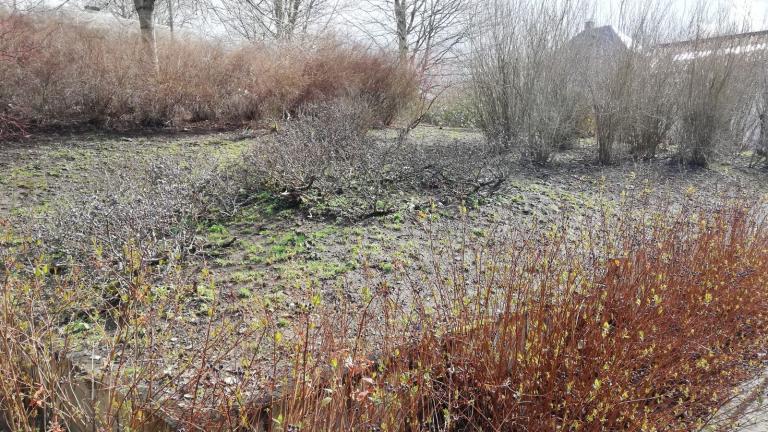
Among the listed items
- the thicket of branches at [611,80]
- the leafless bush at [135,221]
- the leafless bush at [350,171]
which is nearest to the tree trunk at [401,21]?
the thicket of branches at [611,80]

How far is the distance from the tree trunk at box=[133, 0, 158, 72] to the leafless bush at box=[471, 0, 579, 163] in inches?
184

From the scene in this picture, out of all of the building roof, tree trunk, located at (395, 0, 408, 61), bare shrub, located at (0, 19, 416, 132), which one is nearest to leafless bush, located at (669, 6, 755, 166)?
the building roof

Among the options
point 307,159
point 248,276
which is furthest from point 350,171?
point 248,276

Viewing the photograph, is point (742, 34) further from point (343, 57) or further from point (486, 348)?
point (486, 348)

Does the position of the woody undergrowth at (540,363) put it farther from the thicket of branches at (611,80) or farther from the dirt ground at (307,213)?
the thicket of branches at (611,80)

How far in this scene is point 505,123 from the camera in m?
7.25

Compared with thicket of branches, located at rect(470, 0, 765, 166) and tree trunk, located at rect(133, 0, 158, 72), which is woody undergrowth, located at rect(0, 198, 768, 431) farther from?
tree trunk, located at rect(133, 0, 158, 72)

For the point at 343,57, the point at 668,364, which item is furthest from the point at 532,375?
the point at 343,57

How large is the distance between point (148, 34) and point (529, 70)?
21.1 ft

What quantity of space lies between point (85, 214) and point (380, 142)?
4.25 m

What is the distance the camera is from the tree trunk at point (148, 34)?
8039mm

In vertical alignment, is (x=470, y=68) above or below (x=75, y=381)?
above

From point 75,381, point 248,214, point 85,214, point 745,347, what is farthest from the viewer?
point 248,214

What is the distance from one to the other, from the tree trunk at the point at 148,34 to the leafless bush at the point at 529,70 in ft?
15.3
